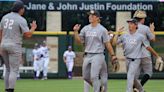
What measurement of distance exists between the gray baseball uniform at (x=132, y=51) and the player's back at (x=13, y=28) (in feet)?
7.87

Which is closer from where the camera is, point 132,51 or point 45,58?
point 132,51

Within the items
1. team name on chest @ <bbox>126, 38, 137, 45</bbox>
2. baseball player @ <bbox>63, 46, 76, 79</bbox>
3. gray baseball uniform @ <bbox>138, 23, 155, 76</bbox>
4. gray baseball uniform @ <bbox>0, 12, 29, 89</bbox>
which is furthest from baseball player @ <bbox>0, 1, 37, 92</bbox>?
baseball player @ <bbox>63, 46, 76, 79</bbox>

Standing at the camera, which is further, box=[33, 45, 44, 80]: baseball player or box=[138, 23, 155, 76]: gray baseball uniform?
box=[33, 45, 44, 80]: baseball player

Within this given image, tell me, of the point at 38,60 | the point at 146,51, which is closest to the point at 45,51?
the point at 38,60

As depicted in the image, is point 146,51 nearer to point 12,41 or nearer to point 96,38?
point 96,38

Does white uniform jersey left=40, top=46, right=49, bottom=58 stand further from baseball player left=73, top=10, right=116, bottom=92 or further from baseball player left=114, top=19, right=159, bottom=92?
baseball player left=73, top=10, right=116, bottom=92

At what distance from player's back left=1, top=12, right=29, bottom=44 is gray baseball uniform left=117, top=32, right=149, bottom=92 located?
240cm

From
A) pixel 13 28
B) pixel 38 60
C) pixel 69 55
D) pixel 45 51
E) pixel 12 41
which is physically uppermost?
pixel 13 28

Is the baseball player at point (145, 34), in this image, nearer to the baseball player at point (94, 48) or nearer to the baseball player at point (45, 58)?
the baseball player at point (94, 48)

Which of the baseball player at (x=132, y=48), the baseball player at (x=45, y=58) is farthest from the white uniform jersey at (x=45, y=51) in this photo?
the baseball player at (x=132, y=48)

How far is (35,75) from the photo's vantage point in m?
26.0

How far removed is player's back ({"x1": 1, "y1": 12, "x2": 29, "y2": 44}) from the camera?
36.8 feet

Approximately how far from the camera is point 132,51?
485 inches

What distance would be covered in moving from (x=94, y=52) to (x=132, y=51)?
1.23 metres
